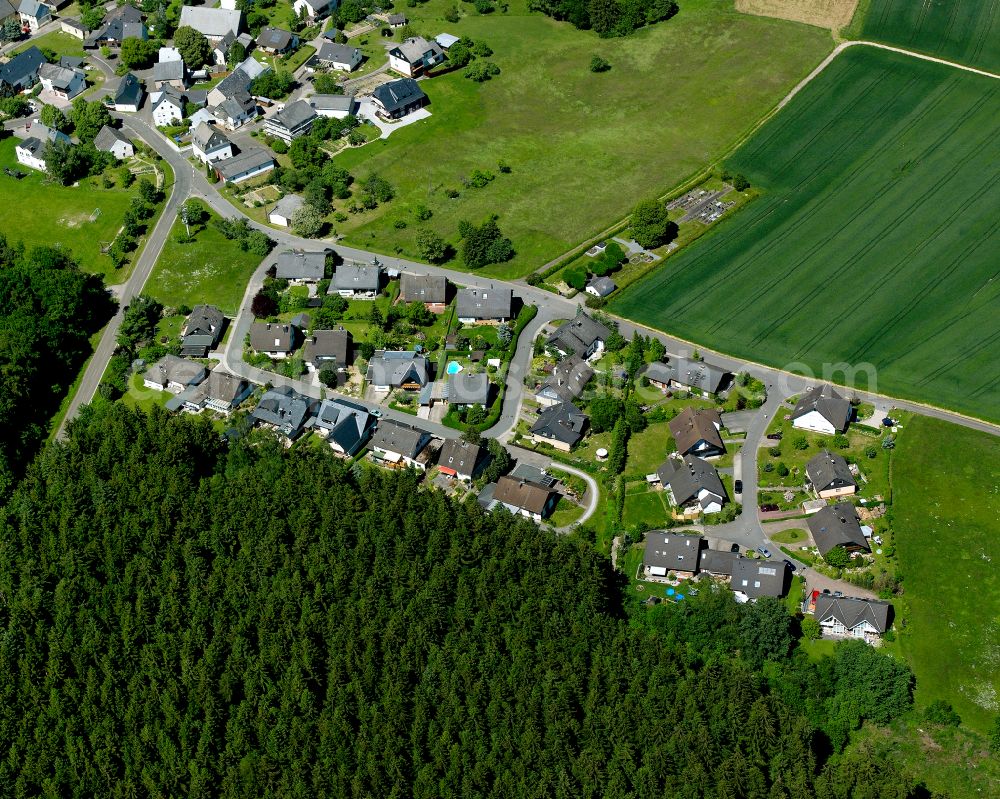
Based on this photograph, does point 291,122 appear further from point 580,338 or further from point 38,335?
point 580,338

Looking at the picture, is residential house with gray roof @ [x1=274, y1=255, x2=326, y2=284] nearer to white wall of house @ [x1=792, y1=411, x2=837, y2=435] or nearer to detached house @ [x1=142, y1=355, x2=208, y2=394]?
detached house @ [x1=142, y1=355, x2=208, y2=394]

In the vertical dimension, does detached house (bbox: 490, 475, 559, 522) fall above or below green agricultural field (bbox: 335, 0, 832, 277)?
below

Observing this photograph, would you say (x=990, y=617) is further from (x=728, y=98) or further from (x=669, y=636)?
(x=728, y=98)

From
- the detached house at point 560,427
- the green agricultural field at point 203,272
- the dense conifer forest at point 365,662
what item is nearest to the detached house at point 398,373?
the detached house at point 560,427

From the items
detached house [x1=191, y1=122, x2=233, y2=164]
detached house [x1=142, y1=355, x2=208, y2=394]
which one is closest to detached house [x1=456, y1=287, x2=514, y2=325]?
Result: detached house [x1=142, y1=355, x2=208, y2=394]

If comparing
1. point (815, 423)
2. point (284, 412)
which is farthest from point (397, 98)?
point (815, 423)

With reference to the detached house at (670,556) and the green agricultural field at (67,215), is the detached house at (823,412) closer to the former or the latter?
the detached house at (670,556)
